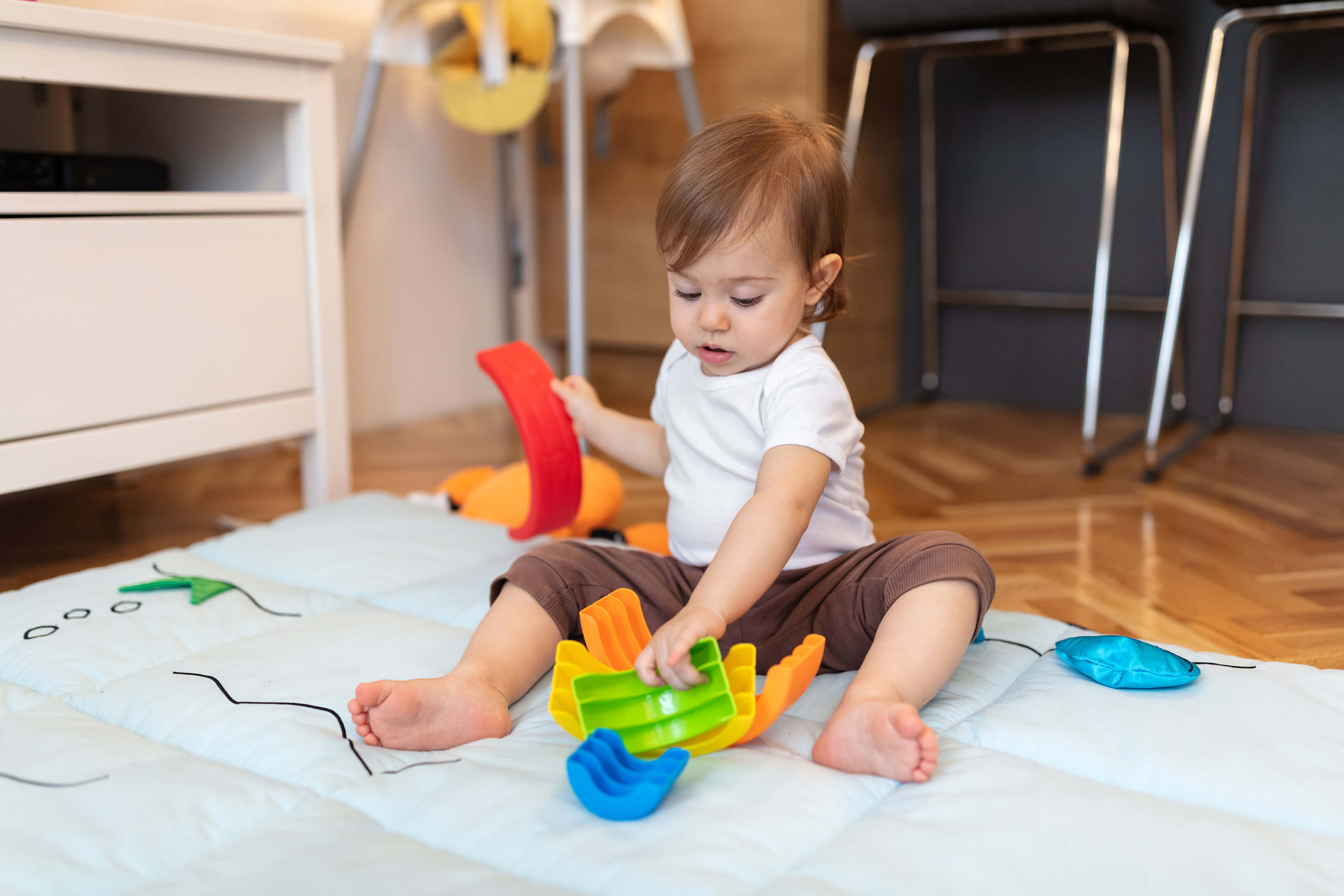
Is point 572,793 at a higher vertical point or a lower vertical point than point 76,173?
lower

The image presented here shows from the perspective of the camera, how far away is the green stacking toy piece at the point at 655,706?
0.69 metres

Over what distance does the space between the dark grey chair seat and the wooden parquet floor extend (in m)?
0.65

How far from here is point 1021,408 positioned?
224 cm

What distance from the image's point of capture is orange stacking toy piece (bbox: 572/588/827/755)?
2.30 feet

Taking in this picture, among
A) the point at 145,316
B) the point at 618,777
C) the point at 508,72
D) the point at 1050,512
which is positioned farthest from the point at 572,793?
the point at 508,72

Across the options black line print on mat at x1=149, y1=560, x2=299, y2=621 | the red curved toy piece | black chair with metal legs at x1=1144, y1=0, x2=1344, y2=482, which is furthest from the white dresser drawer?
black chair with metal legs at x1=1144, y1=0, x2=1344, y2=482

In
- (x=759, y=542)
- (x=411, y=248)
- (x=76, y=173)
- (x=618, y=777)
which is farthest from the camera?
(x=411, y=248)

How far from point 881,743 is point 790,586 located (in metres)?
0.22

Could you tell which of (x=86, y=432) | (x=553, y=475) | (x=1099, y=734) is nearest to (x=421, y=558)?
(x=553, y=475)

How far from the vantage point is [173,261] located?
1213 millimetres

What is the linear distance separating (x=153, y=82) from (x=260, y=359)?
31 centimetres

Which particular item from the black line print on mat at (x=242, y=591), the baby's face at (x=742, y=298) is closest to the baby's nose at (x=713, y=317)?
the baby's face at (x=742, y=298)

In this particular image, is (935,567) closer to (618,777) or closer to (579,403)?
(618,777)

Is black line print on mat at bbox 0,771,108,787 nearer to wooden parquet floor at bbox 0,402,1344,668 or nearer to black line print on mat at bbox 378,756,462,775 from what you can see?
black line print on mat at bbox 378,756,462,775
